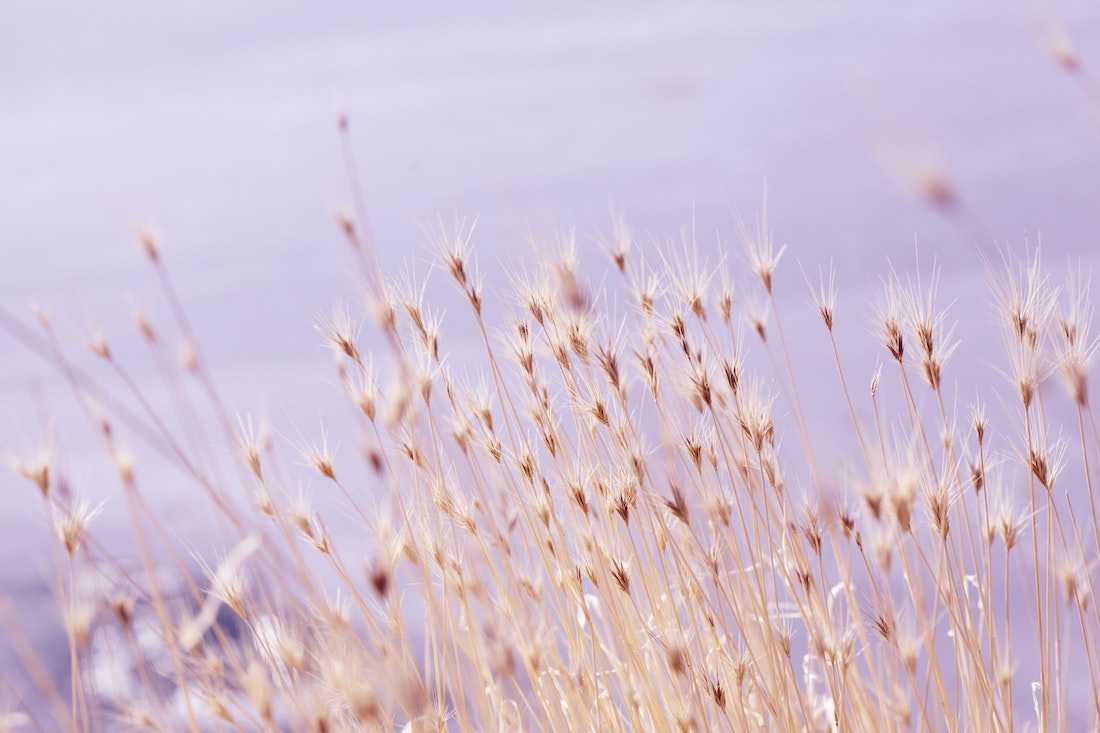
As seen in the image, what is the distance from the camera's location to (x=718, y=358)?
4.06 feet

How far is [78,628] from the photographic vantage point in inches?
35.5

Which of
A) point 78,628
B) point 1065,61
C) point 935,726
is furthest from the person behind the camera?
point 935,726

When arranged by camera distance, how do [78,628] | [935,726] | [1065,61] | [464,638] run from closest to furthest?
[78,628] < [1065,61] < [935,726] < [464,638]

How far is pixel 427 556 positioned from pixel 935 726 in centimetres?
65

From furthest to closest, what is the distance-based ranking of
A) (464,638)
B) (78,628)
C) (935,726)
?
(464,638) < (935,726) < (78,628)

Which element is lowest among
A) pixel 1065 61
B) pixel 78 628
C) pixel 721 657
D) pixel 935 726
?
pixel 935 726

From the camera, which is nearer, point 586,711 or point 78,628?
point 78,628

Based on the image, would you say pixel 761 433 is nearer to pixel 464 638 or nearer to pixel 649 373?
pixel 649 373

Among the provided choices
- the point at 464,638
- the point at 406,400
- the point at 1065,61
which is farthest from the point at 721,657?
the point at 1065,61

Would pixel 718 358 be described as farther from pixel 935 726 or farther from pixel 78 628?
pixel 78 628

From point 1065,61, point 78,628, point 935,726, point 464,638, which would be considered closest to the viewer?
point 78,628

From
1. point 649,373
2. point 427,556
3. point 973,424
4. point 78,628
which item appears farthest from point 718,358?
point 78,628

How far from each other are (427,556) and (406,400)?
25cm

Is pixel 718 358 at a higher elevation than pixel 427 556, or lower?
higher
